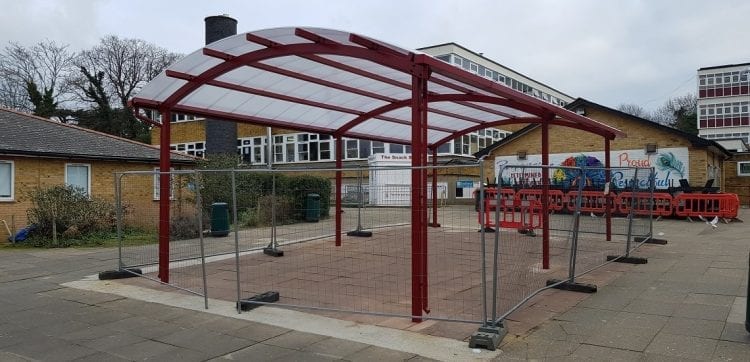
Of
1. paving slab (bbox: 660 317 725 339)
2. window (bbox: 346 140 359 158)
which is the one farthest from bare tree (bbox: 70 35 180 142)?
paving slab (bbox: 660 317 725 339)

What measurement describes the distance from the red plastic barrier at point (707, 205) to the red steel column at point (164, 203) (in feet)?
57.2

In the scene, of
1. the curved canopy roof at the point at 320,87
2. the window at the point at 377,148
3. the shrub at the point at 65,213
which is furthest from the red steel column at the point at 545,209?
the window at the point at 377,148

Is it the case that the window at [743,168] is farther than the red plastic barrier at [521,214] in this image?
Yes

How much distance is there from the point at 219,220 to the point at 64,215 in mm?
4234

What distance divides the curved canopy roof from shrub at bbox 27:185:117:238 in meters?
7.56

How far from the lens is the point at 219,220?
566 inches

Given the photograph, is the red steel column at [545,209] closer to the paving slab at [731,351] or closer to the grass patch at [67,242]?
the paving slab at [731,351]

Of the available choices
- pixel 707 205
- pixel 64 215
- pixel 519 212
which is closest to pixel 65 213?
pixel 64 215

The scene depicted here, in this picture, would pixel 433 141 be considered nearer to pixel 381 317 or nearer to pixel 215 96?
pixel 215 96

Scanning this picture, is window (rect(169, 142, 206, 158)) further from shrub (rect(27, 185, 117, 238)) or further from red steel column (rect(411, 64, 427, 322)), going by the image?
red steel column (rect(411, 64, 427, 322))

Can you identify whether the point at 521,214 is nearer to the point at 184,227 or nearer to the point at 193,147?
the point at 184,227

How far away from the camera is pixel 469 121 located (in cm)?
1252

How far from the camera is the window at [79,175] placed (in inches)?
707

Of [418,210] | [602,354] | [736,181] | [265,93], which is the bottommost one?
[602,354]
